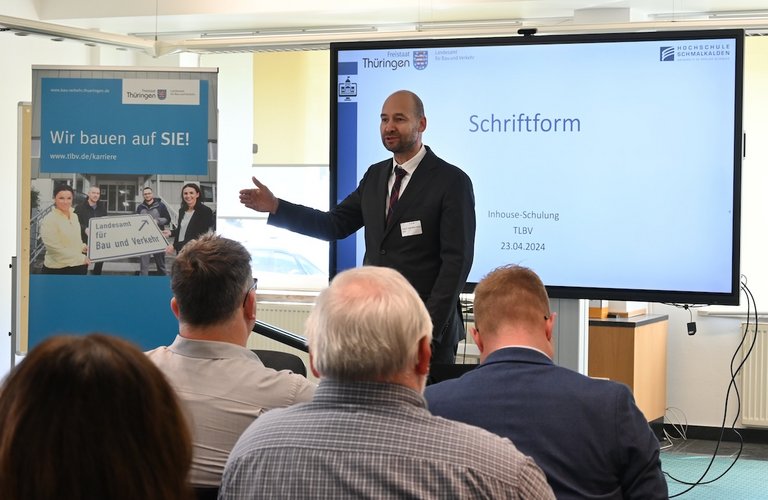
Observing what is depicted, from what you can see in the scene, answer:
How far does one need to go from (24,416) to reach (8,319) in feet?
19.8

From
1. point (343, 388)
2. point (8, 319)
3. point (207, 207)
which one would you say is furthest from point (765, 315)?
point (343, 388)

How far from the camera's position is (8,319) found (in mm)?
6516

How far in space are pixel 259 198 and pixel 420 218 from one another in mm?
660

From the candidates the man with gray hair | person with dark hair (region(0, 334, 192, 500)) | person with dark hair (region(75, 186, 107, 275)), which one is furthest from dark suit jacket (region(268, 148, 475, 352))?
person with dark hair (region(0, 334, 192, 500))

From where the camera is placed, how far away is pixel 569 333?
425 cm

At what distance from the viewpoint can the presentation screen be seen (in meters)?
3.97

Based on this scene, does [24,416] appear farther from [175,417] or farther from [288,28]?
[288,28]

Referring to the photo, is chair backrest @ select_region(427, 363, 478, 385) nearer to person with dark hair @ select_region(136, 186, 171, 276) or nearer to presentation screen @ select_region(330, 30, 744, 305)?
presentation screen @ select_region(330, 30, 744, 305)

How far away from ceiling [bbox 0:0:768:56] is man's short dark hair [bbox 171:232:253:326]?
3.24 meters

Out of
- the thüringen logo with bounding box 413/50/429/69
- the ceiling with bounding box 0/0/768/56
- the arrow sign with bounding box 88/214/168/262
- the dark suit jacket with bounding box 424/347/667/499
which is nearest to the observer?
the dark suit jacket with bounding box 424/347/667/499

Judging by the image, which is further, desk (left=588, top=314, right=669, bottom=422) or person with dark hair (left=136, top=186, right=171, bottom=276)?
desk (left=588, top=314, right=669, bottom=422)

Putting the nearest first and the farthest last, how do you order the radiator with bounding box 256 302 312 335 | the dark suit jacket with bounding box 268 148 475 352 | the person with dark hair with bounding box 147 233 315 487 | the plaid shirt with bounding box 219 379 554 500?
the plaid shirt with bounding box 219 379 554 500 < the person with dark hair with bounding box 147 233 315 487 < the dark suit jacket with bounding box 268 148 475 352 < the radiator with bounding box 256 302 312 335

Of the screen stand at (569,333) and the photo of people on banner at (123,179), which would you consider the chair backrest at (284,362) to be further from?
the photo of people on banner at (123,179)

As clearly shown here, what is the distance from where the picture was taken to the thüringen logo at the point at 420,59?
4352mm
